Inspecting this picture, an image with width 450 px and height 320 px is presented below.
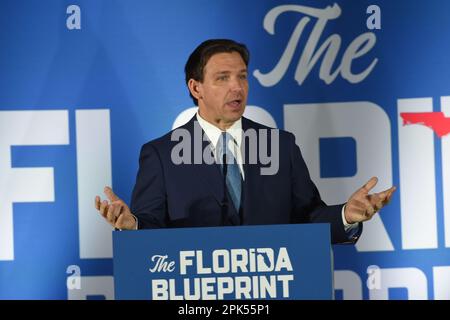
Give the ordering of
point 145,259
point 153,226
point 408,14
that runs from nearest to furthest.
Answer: point 145,259
point 153,226
point 408,14

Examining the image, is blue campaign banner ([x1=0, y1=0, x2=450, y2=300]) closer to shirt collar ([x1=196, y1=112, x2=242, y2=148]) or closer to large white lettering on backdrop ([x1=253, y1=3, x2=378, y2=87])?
large white lettering on backdrop ([x1=253, y1=3, x2=378, y2=87])

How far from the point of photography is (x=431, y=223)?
11.4 ft

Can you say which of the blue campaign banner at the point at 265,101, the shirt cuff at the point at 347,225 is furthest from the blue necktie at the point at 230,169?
the blue campaign banner at the point at 265,101

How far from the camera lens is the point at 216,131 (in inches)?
117

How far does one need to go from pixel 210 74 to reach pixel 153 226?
1.97ft

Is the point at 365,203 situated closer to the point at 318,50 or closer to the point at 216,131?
the point at 216,131

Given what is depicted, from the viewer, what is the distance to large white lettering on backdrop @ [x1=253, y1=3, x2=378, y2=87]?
344cm

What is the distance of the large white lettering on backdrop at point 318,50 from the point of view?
3.44 meters

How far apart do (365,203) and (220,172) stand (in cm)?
60

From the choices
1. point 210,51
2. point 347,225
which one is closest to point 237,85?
point 210,51

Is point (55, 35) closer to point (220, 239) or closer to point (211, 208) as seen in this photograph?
point (211, 208)

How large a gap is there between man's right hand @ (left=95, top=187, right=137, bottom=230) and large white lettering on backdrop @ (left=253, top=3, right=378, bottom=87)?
1.20 m

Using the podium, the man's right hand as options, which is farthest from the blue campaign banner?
the podium
